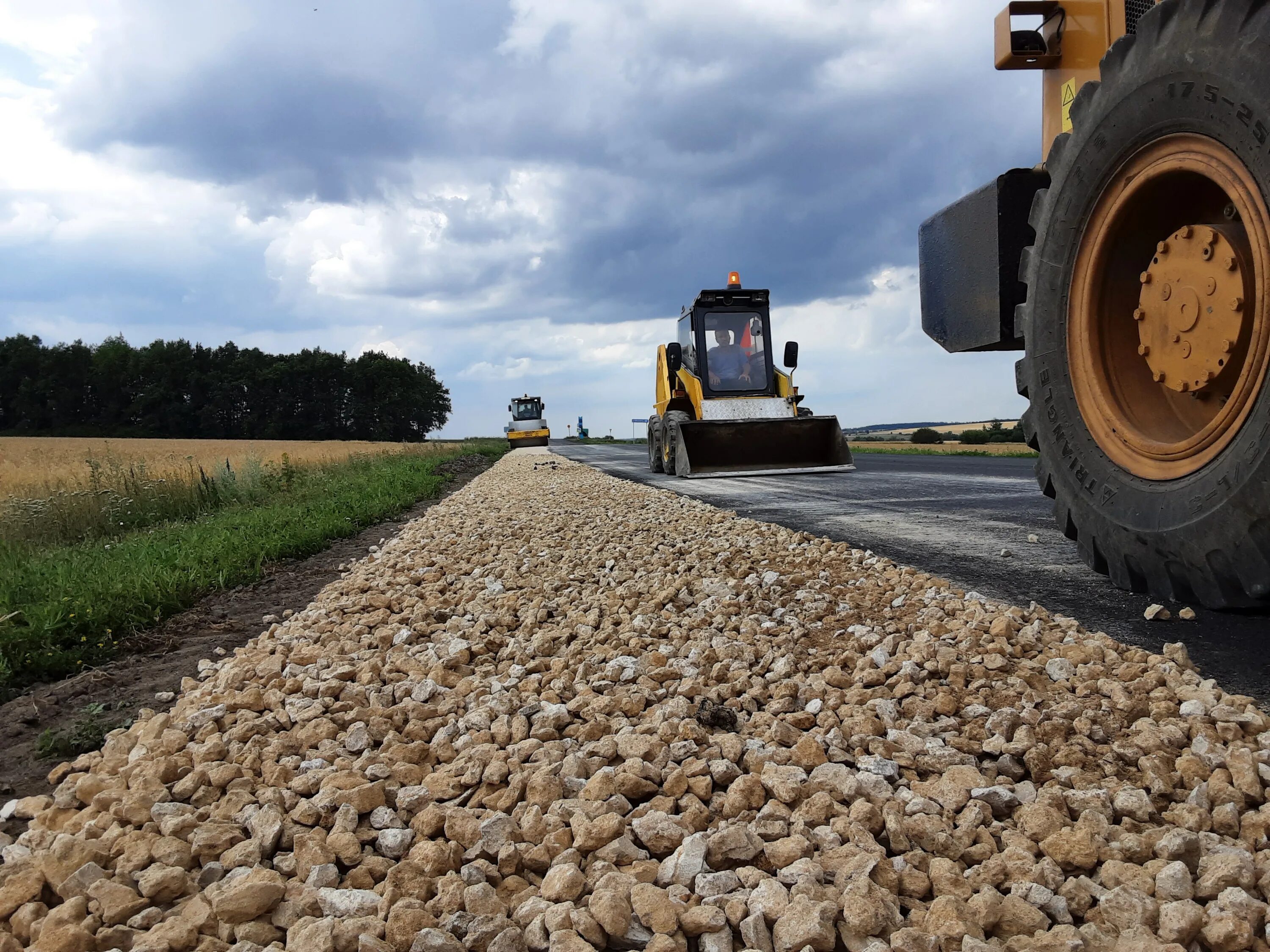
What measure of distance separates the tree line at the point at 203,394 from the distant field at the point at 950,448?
48.2 m

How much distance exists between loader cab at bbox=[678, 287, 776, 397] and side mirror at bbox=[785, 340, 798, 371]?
427 mm

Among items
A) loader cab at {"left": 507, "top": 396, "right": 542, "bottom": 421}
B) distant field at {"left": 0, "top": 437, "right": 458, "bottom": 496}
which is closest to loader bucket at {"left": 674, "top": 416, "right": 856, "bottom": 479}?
distant field at {"left": 0, "top": 437, "right": 458, "bottom": 496}

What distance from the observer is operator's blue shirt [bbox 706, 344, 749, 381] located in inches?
508

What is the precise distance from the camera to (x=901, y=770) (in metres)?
1.99

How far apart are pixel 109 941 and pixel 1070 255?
3.58m

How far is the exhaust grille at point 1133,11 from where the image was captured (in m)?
3.63

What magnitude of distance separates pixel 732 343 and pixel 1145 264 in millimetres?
10045

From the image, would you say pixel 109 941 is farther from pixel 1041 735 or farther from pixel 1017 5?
pixel 1017 5

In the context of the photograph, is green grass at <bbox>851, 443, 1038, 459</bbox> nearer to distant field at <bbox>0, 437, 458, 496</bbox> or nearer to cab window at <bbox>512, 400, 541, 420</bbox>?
distant field at <bbox>0, 437, 458, 496</bbox>

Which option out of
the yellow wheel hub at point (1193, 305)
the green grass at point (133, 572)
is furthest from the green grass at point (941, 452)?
the yellow wheel hub at point (1193, 305)

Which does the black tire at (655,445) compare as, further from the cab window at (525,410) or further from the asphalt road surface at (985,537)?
the cab window at (525,410)

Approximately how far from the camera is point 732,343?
13.0 meters

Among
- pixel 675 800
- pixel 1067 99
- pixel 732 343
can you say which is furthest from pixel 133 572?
pixel 732 343

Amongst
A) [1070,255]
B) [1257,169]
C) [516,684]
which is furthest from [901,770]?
[1070,255]
